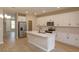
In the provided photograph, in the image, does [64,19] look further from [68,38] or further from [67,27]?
[68,38]

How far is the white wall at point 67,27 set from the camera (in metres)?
4.93

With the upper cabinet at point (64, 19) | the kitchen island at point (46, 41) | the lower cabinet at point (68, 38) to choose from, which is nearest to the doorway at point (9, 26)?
the upper cabinet at point (64, 19)

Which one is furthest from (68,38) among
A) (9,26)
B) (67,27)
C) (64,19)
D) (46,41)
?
(9,26)

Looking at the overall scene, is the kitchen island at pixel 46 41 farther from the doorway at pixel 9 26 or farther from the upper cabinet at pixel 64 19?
the doorway at pixel 9 26

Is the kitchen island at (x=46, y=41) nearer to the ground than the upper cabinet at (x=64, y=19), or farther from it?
nearer to the ground

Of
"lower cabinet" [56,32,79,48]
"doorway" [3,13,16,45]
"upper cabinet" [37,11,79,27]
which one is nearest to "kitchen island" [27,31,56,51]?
"lower cabinet" [56,32,79,48]

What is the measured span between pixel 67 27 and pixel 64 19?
1.70 ft

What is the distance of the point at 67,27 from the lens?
18.3 feet

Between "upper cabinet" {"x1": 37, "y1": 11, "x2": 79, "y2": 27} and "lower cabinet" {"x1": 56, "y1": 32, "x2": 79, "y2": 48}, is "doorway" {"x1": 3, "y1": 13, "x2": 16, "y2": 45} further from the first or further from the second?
"lower cabinet" {"x1": 56, "y1": 32, "x2": 79, "y2": 48}

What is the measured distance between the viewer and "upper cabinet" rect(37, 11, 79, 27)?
195 inches

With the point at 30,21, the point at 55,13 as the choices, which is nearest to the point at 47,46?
the point at 55,13

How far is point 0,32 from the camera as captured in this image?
554cm
